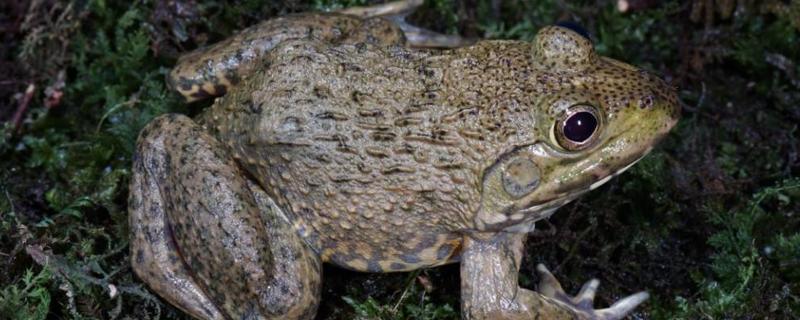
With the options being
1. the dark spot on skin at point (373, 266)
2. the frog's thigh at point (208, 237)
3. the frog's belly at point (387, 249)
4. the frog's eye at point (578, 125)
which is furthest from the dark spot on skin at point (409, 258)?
the frog's eye at point (578, 125)

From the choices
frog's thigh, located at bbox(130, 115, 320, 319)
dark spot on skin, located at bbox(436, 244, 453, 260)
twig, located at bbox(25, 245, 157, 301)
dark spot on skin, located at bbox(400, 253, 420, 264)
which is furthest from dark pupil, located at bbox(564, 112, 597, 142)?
twig, located at bbox(25, 245, 157, 301)

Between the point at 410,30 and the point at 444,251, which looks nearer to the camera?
the point at 444,251

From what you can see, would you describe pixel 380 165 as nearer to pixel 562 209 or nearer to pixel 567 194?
pixel 567 194

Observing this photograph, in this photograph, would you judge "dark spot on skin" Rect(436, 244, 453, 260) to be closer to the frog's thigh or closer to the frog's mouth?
the frog's mouth

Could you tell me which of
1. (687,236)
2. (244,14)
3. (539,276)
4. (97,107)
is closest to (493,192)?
(539,276)

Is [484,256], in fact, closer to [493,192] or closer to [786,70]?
[493,192]

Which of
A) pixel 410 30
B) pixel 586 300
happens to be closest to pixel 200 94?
pixel 410 30
